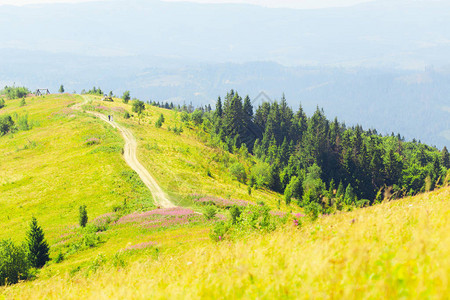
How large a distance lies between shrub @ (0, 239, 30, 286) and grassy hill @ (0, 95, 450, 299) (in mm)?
1545

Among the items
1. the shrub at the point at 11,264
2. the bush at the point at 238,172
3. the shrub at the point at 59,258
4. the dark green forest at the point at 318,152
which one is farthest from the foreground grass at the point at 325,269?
the dark green forest at the point at 318,152

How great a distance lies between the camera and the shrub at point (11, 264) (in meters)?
22.4

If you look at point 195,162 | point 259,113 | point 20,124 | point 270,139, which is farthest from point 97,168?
point 259,113

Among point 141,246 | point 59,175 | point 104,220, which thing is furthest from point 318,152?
point 141,246

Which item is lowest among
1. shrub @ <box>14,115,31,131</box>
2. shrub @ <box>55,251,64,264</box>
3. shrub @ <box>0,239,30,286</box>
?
shrub @ <box>55,251,64,264</box>

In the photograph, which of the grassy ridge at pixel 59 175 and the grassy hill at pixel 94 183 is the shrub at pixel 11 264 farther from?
the grassy ridge at pixel 59 175

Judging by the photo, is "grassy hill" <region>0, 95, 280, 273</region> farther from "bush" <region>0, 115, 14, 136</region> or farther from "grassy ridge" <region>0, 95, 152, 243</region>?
"bush" <region>0, 115, 14, 136</region>

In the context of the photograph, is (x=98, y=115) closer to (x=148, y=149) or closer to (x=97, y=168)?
(x=148, y=149)

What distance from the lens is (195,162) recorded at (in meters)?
74.6

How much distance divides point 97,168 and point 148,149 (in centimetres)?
1588

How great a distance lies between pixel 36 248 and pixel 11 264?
6995mm

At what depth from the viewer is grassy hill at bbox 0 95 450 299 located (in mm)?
6699

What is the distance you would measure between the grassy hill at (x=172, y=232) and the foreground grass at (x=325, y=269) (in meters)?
0.03

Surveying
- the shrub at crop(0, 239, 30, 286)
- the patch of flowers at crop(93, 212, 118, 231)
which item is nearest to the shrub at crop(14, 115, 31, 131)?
the patch of flowers at crop(93, 212, 118, 231)
